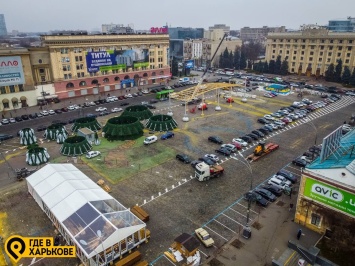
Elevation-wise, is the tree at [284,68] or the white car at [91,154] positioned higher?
the tree at [284,68]

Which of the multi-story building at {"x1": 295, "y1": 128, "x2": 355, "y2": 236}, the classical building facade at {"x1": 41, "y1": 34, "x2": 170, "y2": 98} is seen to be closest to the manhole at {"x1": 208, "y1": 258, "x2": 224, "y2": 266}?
the multi-story building at {"x1": 295, "y1": 128, "x2": 355, "y2": 236}

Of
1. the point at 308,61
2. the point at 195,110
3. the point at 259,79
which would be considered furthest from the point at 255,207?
the point at 308,61

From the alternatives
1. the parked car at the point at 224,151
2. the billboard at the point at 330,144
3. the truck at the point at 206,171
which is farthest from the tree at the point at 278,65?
the billboard at the point at 330,144

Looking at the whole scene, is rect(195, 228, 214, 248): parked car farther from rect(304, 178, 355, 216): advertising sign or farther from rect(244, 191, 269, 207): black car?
rect(304, 178, 355, 216): advertising sign

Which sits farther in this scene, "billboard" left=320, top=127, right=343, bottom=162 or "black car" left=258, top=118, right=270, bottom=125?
"black car" left=258, top=118, right=270, bottom=125

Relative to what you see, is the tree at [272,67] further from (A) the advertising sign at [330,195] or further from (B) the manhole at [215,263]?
(B) the manhole at [215,263]

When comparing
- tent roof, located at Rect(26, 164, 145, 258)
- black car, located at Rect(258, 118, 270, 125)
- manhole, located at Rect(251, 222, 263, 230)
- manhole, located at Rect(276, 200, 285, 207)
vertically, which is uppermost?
tent roof, located at Rect(26, 164, 145, 258)
